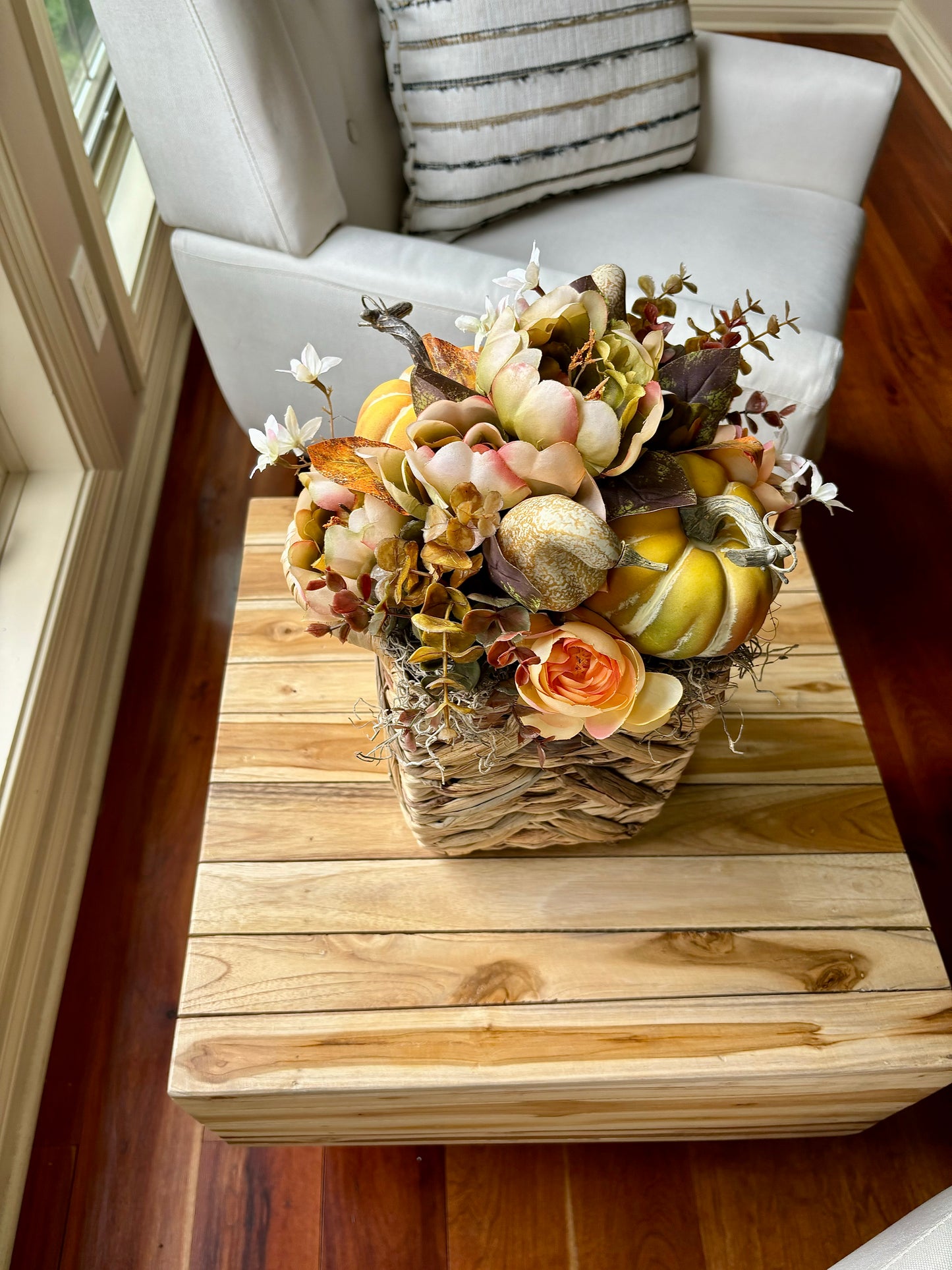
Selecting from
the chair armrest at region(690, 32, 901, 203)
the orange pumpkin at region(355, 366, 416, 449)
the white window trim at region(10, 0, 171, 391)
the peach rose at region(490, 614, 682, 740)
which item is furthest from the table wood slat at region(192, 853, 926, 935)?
the chair armrest at region(690, 32, 901, 203)

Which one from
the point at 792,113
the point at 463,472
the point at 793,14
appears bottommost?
the point at 793,14

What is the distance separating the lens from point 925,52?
9.86 feet

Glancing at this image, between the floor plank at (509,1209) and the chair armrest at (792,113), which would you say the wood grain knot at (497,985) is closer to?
the floor plank at (509,1209)

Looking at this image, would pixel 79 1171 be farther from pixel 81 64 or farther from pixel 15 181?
pixel 81 64

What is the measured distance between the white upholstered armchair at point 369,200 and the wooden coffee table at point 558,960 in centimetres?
51

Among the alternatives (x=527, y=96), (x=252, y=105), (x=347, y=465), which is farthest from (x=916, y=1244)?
(x=527, y=96)

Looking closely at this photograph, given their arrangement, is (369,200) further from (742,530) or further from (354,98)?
(742,530)

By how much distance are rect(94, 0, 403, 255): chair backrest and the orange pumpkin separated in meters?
0.62

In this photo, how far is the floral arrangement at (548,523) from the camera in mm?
510

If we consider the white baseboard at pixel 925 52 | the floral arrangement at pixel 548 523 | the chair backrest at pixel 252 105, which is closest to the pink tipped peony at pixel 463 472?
the floral arrangement at pixel 548 523

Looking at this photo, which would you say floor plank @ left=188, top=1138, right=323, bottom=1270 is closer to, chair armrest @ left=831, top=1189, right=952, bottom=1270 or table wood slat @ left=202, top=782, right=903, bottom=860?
table wood slat @ left=202, top=782, right=903, bottom=860

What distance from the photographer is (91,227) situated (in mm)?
1382

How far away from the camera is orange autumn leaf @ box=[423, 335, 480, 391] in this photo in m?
0.60

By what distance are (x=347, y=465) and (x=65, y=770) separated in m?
0.88
